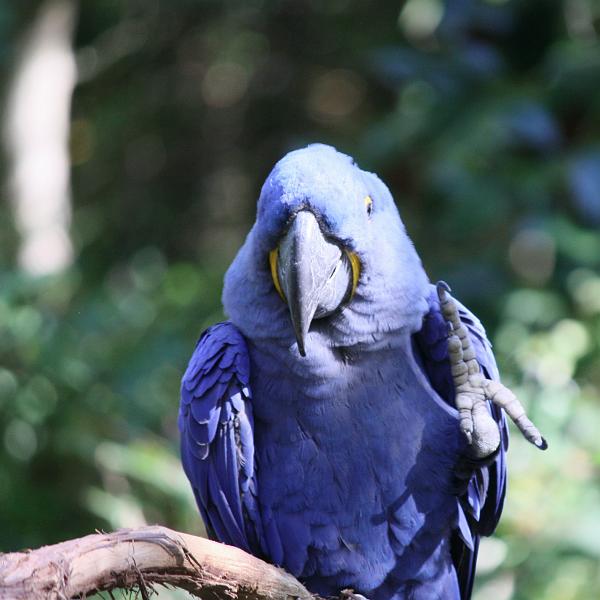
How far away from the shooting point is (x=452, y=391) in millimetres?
1988

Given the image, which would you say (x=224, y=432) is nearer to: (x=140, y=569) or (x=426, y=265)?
(x=140, y=569)

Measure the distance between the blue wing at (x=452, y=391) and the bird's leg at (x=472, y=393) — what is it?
0.06m

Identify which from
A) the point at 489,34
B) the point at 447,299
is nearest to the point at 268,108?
the point at 489,34

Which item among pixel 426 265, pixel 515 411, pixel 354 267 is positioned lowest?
pixel 426 265

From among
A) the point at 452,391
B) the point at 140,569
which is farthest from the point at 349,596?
the point at 140,569

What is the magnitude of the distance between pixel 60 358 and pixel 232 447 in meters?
1.49

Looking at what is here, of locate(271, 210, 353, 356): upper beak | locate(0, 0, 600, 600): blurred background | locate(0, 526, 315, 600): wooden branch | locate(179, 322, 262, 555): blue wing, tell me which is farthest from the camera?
locate(0, 0, 600, 600): blurred background

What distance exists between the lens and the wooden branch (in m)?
1.27

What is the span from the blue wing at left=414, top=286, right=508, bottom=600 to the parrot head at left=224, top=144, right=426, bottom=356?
13cm

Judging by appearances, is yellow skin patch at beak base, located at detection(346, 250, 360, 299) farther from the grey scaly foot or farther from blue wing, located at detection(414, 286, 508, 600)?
the grey scaly foot

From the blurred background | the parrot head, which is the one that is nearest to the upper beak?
the parrot head

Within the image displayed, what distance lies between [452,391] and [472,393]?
0.34 feet

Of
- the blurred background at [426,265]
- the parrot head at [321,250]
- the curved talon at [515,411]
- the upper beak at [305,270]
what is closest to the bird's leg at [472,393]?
the curved talon at [515,411]

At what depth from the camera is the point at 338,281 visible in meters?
1.77
